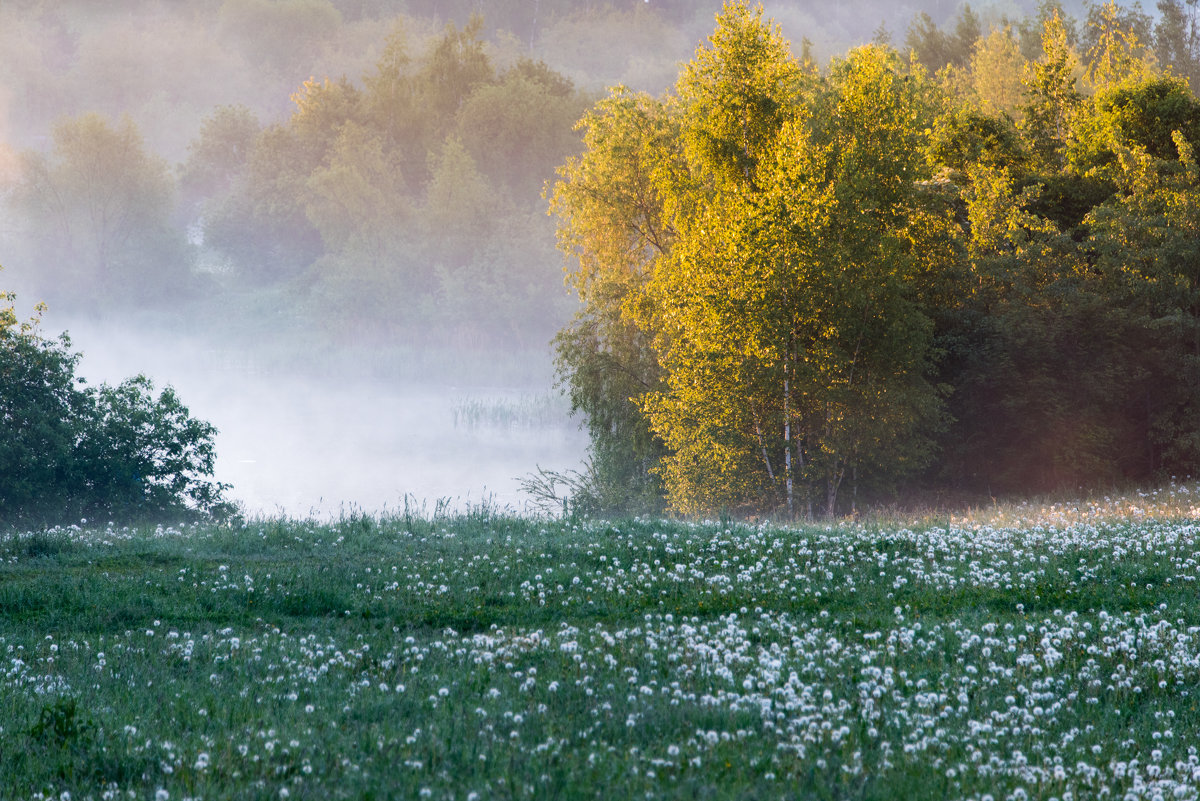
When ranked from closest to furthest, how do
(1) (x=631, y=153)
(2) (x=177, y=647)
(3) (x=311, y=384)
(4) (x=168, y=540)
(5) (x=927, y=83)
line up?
(2) (x=177, y=647) → (4) (x=168, y=540) → (1) (x=631, y=153) → (5) (x=927, y=83) → (3) (x=311, y=384)

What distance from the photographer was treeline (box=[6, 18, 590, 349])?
390 feet

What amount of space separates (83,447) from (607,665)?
86.5 ft

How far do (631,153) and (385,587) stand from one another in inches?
1075

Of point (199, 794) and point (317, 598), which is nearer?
point (199, 794)

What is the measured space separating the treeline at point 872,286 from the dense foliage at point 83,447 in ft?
51.4

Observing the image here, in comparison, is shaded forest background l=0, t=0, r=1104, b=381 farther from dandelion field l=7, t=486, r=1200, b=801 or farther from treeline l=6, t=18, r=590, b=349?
dandelion field l=7, t=486, r=1200, b=801

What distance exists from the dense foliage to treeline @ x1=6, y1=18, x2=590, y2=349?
3424 inches

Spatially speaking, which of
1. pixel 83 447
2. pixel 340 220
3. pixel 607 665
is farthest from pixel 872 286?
pixel 340 220

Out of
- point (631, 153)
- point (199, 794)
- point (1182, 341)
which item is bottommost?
point (199, 794)

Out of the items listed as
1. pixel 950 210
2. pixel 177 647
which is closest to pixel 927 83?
pixel 950 210

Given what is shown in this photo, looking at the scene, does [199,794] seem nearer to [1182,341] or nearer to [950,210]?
[950,210]

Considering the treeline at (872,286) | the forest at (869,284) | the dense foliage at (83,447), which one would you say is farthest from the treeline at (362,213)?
the dense foliage at (83,447)

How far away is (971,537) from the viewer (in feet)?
58.1

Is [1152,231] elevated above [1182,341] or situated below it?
above
